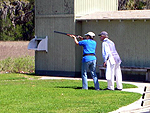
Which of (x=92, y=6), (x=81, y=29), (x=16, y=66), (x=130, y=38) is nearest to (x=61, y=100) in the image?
(x=130, y=38)

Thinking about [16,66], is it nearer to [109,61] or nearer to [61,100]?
[109,61]

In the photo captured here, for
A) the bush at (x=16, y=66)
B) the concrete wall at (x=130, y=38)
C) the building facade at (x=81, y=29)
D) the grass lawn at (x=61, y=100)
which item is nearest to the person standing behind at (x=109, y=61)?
the grass lawn at (x=61, y=100)

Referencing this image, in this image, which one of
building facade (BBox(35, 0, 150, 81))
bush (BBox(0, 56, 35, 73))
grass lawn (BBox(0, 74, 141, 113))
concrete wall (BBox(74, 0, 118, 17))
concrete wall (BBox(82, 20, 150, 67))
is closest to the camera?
grass lawn (BBox(0, 74, 141, 113))

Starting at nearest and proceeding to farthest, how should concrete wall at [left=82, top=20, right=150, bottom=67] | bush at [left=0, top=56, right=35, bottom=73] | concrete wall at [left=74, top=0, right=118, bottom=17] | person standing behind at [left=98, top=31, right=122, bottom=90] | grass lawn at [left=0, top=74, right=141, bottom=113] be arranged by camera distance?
grass lawn at [left=0, top=74, right=141, bottom=113], person standing behind at [left=98, top=31, right=122, bottom=90], concrete wall at [left=82, top=20, right=150, bottom=67], concrete wall at [left=74, top=0, right=118, bottom=17], bush at [left=0, top=56, right=35, bottom=73]

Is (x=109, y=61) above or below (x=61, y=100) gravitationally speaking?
above

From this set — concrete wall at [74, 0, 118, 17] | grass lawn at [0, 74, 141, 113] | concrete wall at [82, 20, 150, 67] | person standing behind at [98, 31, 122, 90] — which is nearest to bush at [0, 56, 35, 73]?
concrete wall at [74, 0, 118, 17]

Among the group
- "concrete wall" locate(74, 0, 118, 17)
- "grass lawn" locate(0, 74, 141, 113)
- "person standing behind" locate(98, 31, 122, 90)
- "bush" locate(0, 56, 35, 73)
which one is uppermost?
"concrete wall" locate(74, 0, 118, 17)

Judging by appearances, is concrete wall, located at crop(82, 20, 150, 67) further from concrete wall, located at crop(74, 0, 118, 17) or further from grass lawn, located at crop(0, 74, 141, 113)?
grass lawn, located at crop(0, 74, 141, 113)

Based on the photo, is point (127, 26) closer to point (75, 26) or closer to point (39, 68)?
point (75, 26)

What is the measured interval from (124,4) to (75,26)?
23.6 meters

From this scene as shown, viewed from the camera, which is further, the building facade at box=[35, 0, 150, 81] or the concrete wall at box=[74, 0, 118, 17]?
the concrete wall at box=[74, 0, 118, 17]

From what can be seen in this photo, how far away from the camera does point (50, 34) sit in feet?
68.6

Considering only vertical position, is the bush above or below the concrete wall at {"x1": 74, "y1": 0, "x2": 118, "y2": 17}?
below

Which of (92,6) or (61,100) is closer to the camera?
(61,100)
